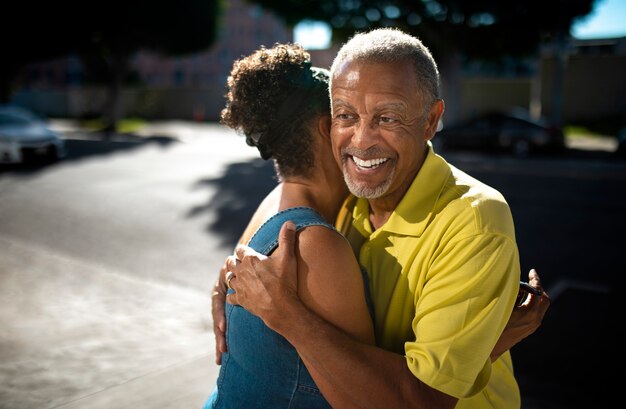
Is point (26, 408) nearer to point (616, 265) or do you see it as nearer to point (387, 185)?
point (387, 185)

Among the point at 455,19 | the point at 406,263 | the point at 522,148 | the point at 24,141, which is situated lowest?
the point at 522,148

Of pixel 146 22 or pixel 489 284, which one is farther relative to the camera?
pixel 146 22

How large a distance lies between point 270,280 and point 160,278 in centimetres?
466

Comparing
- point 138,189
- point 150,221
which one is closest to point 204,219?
point 150,221

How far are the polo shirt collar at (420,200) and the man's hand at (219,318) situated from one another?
0.61m

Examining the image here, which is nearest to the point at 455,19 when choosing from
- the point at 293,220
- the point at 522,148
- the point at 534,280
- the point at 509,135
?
the point at 509,135

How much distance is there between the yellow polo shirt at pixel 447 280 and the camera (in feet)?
4.44

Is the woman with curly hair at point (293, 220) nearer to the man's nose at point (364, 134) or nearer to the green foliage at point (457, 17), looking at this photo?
the man's nose at point (364, 134)

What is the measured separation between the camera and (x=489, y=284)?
53.4 inches

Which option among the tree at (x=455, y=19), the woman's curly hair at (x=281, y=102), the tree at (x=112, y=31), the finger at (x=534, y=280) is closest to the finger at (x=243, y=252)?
the woman's curly hair at (x=281, y=102)

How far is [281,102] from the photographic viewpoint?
66.1 inches

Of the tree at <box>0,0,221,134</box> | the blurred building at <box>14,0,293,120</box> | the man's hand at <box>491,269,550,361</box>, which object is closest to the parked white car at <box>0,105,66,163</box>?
the tree at <box>0,0,221,134</box>

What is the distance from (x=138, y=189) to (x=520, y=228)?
7334mm

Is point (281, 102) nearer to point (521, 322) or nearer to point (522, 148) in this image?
point (521, 322)
